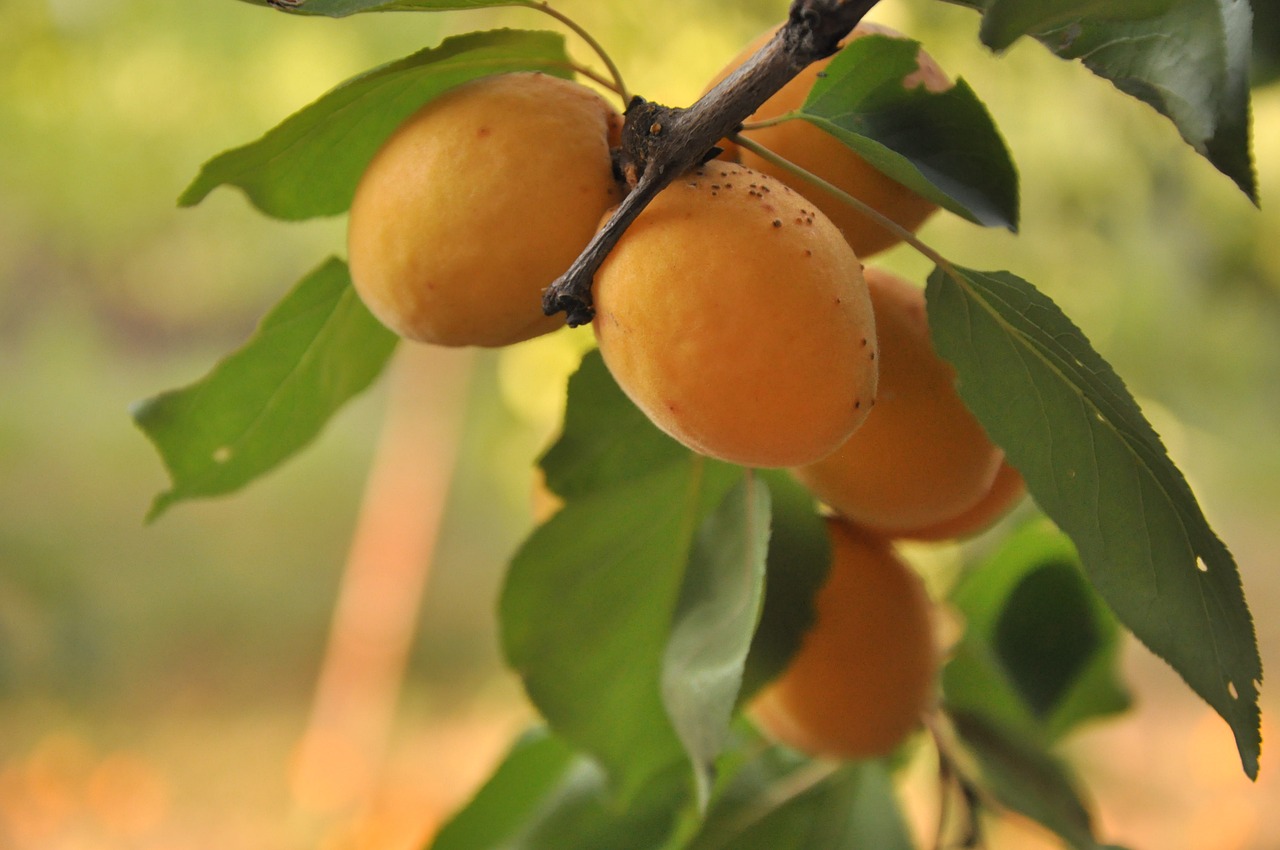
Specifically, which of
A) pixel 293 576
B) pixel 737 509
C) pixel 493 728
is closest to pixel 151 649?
pixel 293 576

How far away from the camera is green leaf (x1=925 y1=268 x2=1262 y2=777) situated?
24 centimetres

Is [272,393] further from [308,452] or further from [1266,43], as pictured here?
[308,452]

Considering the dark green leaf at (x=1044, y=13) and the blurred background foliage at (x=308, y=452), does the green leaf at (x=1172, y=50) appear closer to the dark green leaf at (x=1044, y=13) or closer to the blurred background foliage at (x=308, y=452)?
the dark green leaf at (x=1044, y=13)

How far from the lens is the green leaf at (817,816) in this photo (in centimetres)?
43

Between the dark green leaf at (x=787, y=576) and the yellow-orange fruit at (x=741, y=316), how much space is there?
0.37 ft

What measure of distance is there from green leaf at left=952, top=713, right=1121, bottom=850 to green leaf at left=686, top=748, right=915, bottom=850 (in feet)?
0.13

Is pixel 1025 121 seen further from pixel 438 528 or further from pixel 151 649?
pixel 151 649

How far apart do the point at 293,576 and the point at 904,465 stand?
142 cm

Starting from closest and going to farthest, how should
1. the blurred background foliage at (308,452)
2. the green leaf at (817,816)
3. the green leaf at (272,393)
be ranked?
the green leaf at (272,393)
the green leaf at (817,816)
the blurred background foliage at (308,452)

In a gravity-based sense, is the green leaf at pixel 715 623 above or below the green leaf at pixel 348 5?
below

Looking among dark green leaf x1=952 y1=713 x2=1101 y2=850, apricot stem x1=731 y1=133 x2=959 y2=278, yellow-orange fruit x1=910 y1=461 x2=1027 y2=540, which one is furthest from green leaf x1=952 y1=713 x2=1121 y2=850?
apricot stem x1=731 y1=133 x2=959 y2=278

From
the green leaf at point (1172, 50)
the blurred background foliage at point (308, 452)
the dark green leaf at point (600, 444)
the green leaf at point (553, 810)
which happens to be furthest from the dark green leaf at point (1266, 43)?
the blurred background foliage at point (308, 452)

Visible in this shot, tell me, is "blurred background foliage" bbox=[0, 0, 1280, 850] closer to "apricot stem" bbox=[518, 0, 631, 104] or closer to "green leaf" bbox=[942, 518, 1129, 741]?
"green leaf" bbox=[942, 518, 1129, 741]

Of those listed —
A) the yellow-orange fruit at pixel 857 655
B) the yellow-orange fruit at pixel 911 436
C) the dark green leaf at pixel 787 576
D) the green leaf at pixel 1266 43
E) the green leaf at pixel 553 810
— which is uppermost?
the green leaf at pixel 1266 43
